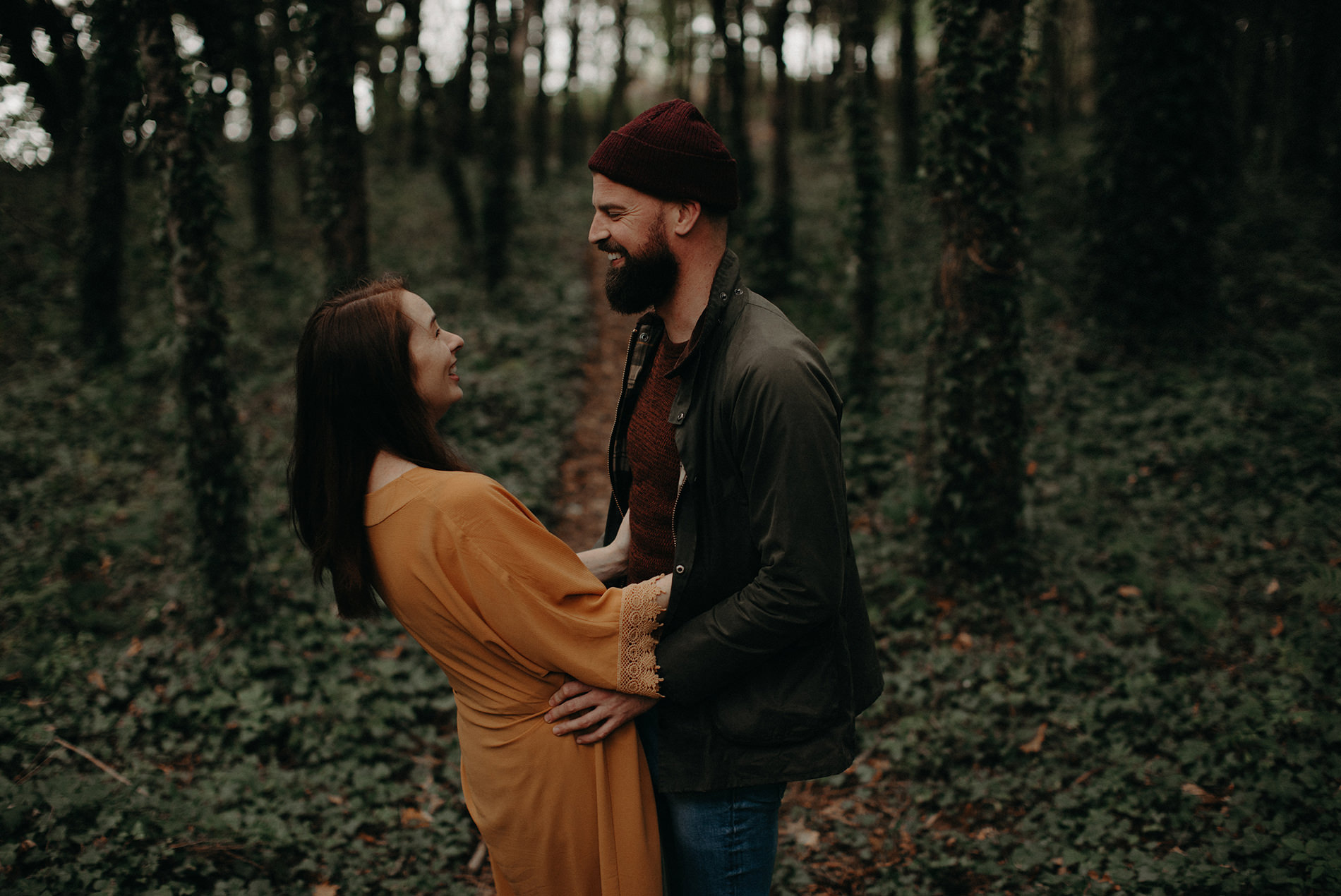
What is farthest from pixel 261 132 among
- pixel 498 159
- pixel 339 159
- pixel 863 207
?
pixel 863 207

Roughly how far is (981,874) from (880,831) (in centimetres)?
58

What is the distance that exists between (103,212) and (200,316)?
259 inches

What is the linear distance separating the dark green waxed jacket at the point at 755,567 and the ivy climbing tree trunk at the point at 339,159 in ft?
22.6

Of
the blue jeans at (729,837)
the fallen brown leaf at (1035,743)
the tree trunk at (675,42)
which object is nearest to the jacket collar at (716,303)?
the blue jeans at (729,837)

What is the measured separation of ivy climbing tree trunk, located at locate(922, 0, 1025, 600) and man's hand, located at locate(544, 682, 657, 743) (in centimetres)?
418

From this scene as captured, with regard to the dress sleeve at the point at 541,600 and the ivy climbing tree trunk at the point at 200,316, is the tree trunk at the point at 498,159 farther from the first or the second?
the dress sleeve at the point at 541,600

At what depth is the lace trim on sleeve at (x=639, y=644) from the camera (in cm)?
204

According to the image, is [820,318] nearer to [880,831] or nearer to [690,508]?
[880,831]

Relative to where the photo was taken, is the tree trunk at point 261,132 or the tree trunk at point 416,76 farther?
the tree trunk at point 416,76

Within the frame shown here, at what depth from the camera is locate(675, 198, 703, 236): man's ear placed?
6.99 feet

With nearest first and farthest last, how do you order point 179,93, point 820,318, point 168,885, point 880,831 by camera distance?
point 168,885 → point 880,831 → point 179,93 → point 820,318

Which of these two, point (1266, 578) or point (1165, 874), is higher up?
point (1266, 578)

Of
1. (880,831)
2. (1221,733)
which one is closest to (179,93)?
(880,831)

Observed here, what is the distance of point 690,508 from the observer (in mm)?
2107
